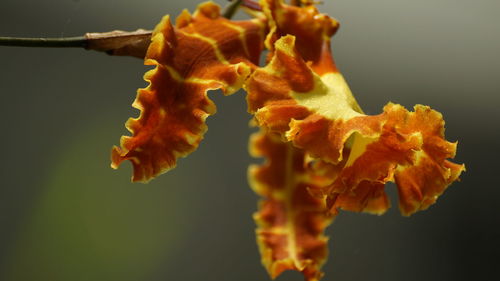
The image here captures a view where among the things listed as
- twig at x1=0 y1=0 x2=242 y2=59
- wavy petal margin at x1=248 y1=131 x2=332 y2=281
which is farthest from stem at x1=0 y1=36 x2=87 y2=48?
wavy petal margin at x1=248 y1=131 x2=332 y2=281

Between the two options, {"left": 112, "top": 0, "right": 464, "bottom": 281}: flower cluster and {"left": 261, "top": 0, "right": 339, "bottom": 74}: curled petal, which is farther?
{"left": 261, "top": 0, "right": 339, "bottom": 74}: curled petal

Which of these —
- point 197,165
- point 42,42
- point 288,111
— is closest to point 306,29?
point 288,111

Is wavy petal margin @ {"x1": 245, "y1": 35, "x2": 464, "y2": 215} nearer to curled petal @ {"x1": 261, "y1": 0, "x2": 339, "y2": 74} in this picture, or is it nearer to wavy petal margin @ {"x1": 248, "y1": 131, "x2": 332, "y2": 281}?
curled petal @ {"x1": 261, "y1": 0, "x2": 339, "y2": 74}

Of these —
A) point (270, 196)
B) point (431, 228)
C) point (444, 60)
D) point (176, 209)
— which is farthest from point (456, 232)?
point (270, 196)

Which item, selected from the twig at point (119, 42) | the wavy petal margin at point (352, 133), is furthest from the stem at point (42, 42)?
the wavy petal margin at point (352, 133)

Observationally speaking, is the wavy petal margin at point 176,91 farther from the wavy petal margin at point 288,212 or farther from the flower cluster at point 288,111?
the wavy petal margin at point 288,212

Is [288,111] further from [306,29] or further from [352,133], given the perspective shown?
[306,29]

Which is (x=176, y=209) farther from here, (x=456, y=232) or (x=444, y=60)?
(x=444, y=60)
